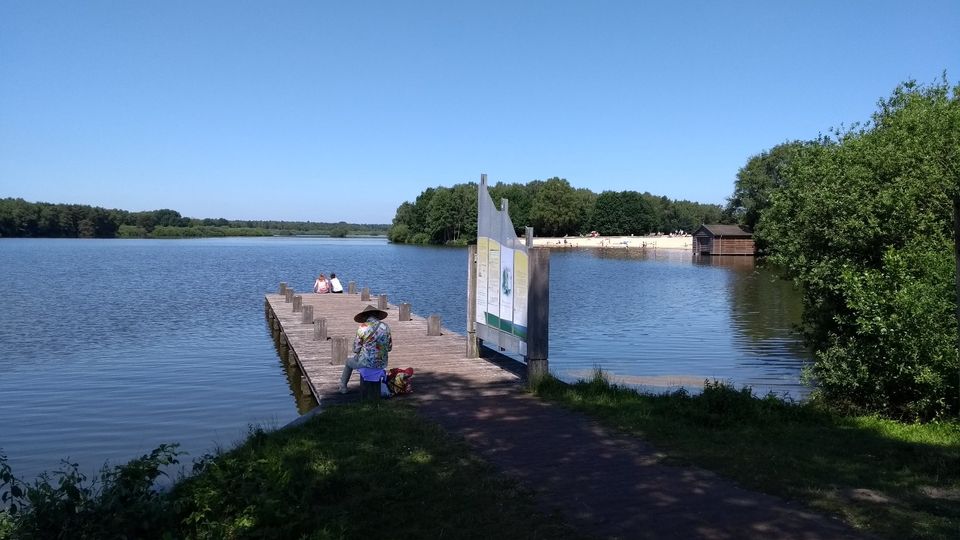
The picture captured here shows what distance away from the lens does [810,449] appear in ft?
24.6

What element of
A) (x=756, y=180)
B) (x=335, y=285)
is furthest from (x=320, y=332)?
(x=756, y=180)

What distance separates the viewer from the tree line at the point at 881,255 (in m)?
9.67

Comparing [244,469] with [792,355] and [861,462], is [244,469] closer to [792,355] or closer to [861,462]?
[861,462]

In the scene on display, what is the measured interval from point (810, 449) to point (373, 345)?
222 inches

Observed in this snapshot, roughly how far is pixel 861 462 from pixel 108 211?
Answer: 613 feet

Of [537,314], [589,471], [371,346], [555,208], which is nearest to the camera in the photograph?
[589,471]

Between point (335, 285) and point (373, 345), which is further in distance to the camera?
point (335, 285)

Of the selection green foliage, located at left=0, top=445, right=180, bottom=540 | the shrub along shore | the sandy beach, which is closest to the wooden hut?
the sandy beach

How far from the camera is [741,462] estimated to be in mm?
6926

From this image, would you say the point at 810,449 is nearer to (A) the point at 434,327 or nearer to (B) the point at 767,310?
(A) the point at 434,327

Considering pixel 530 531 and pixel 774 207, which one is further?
pixel 774 207

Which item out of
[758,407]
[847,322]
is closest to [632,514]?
[758,407]

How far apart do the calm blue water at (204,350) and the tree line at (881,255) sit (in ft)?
10.9

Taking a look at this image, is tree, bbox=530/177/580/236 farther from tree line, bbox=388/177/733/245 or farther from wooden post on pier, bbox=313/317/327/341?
wooden post on pier, bbox=313/317/327/341
